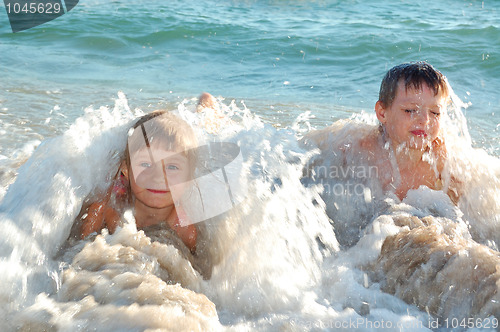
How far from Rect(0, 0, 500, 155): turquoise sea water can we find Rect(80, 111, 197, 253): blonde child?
6.52 ft

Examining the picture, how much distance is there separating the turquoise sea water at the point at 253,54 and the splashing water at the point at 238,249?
187 centimetres

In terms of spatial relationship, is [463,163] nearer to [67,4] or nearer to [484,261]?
[484,261]

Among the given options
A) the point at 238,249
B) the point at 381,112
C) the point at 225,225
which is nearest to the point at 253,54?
the point at 381,112

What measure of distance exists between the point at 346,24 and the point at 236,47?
2.61 metres

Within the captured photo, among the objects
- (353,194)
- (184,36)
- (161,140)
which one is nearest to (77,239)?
(161,140)

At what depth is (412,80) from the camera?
3.81m

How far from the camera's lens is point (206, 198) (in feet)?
11.4

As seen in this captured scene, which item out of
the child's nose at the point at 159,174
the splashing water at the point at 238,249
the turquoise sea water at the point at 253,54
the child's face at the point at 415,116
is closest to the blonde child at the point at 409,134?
the child's face at the point at 415,116

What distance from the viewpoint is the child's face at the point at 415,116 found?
373cm

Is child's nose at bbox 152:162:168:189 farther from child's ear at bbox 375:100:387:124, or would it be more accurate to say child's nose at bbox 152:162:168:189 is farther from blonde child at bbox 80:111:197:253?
child's ear at bbox 375:100:387:124

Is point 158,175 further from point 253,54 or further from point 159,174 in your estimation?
point 253,54

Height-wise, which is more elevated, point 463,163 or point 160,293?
point 160,293

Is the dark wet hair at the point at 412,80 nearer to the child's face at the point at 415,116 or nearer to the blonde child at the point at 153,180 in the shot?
the child's face at the point at 415,116

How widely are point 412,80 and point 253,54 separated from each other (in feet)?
19.1
